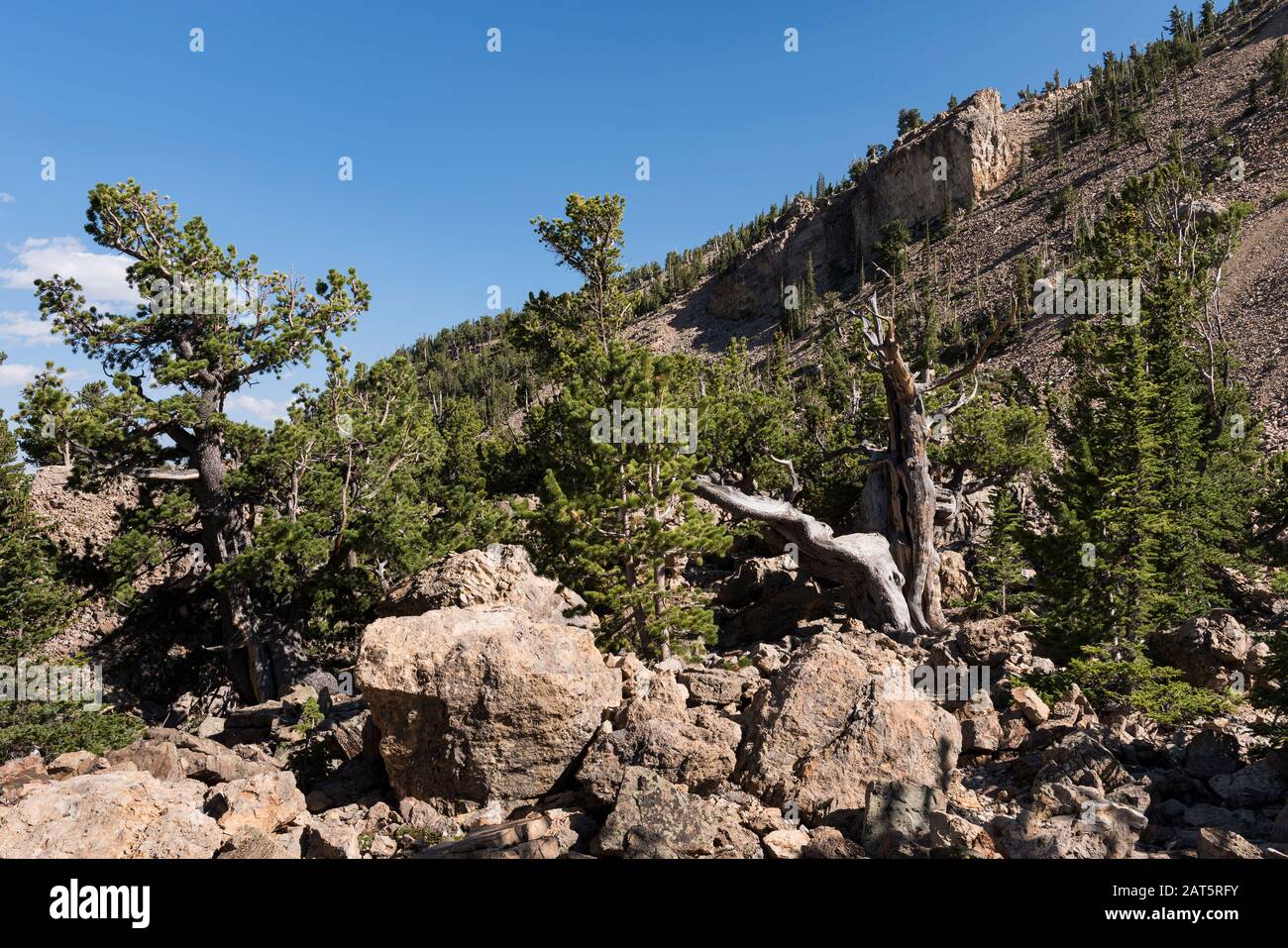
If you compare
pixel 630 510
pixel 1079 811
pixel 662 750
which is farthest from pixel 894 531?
pixel 1079 811

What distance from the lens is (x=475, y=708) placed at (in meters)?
8.18

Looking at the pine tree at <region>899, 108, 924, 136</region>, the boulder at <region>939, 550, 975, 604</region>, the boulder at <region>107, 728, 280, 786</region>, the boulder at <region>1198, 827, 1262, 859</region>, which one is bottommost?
the boulder at <region>107, 728, 280, 786</region>

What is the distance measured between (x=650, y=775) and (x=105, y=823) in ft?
16.1

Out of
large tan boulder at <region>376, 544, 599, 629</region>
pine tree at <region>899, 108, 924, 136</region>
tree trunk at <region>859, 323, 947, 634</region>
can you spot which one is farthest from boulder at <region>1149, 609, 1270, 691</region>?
pine tree at <region>899, 108, 924, 136</region>

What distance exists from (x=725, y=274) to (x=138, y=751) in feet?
341

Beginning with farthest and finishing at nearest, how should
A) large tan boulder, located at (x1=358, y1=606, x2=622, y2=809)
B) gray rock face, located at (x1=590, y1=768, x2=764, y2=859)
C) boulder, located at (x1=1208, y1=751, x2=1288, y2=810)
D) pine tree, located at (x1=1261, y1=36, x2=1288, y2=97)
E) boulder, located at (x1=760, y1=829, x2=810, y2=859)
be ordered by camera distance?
pine tree, located at (x1=1261, y1=36, x2=1288, y2=97), large tan boulder, located at (x1=358, y1=606, x2=622, y2=809), boulder, located at (x1=1208, y1=751, x2=1288, y2=810), boulder, located at (x1=760, y1=829, x2=810, y2=859), gray rock face, located at (x1=590, y1=768, x2=764, y2=859)

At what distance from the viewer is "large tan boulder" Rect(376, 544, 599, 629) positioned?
12.4m

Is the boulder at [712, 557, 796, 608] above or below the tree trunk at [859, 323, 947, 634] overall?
below

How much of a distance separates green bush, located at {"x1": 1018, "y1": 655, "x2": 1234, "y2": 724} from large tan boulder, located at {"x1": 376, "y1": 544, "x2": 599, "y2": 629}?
700cm

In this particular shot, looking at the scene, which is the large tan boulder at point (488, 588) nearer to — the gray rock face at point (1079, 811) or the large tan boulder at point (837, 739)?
the large tan boulder at point (837, 739)

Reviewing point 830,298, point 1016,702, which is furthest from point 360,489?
point 830,298

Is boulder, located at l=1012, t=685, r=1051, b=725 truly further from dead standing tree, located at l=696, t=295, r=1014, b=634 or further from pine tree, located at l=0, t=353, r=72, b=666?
pine tree, located at l=0, t=353, r=72, b=666

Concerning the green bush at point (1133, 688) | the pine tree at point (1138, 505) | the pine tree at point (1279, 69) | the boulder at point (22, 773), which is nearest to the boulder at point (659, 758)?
the green bush at point (1133, 688)

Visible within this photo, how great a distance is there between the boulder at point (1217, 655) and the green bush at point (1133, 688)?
0.80 m
